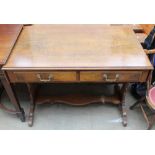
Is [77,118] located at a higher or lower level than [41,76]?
lower

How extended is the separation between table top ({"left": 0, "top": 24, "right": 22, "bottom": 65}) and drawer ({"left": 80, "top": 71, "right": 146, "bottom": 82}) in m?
0.53

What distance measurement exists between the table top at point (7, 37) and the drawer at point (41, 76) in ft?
0.41

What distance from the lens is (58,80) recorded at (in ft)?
3.88

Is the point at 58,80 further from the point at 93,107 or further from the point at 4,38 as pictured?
the point at 93,107

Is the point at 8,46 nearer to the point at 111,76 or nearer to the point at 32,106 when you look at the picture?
the point at 32,106

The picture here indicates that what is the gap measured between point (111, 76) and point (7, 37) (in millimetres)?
850

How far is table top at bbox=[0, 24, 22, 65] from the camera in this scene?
117 centimetres

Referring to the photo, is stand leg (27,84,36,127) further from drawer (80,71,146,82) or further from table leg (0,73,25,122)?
drawer (80,71,146,82)

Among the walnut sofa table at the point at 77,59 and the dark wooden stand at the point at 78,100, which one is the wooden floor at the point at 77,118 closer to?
the dark wooden stand at the point at 78,100

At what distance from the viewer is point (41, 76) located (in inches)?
45.5

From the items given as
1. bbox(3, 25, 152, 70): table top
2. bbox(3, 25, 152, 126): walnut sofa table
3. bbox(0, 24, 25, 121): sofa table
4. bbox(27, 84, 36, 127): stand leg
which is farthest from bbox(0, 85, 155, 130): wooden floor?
bbox(3, 25, 152, 70): table top

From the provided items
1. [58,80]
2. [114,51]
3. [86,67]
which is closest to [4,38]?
[58,80]

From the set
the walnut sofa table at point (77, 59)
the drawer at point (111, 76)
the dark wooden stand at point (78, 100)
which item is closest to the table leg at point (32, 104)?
the dark wooden stand at point (78, 100)

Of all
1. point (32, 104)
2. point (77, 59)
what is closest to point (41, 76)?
point (77, 59)
